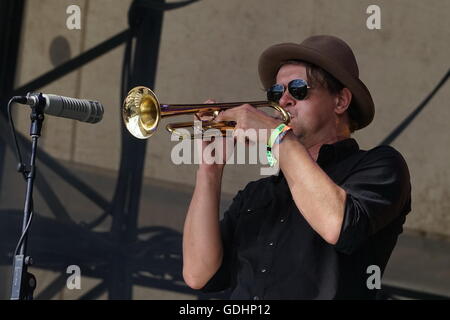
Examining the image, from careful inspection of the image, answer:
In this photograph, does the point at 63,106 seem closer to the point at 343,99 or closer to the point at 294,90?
the point at 294,90

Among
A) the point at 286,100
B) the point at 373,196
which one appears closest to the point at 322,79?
the point at 286,100

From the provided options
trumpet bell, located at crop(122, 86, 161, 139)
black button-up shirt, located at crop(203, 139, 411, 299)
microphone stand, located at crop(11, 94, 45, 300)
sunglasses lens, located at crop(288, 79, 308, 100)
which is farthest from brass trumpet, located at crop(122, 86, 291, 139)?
microphone stand, located at crop(11, 94, 45, 300)

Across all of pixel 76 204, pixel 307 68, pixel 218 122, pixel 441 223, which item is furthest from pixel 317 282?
pixel 76 204

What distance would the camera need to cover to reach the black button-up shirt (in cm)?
253

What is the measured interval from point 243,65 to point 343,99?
1588 mm

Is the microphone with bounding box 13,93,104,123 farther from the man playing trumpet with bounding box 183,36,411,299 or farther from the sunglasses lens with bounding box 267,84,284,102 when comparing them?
the sunglasses lens with bounding box 267,84,284,102

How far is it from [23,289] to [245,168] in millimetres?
2257

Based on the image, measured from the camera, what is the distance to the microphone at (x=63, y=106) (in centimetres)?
252

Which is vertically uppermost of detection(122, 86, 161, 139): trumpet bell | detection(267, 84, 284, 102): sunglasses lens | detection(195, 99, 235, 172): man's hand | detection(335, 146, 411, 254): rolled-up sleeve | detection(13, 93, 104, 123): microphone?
detection(267, 84, 284, 102): sunglasses lens

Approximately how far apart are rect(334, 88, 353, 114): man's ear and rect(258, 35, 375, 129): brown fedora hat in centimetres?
2

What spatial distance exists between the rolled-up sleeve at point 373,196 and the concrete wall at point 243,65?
5.21 ft

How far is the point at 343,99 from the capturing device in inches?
121

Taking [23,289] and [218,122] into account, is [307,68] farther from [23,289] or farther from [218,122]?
[23,289]

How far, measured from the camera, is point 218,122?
9.45ft
